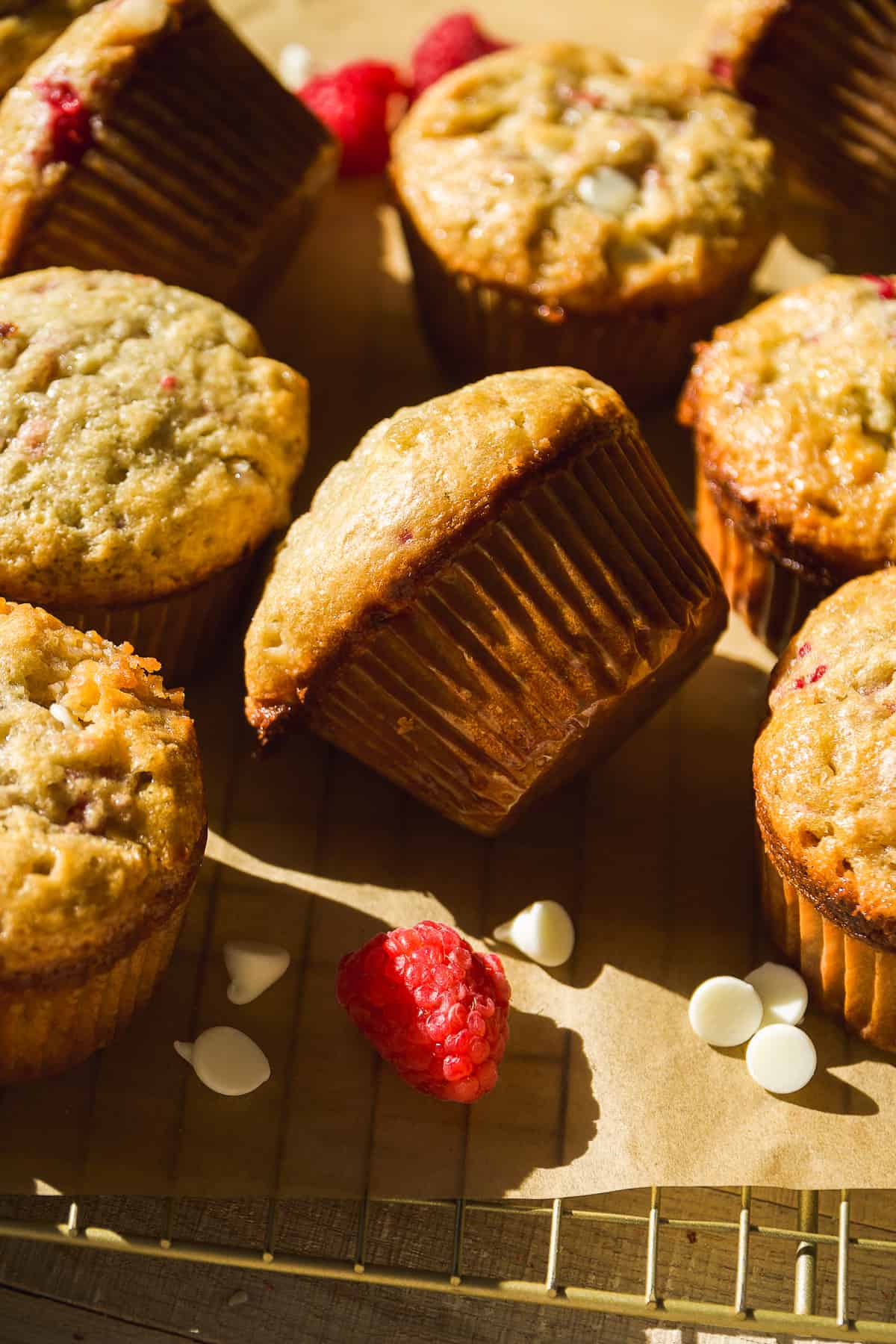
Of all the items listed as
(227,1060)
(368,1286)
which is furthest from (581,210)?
(368,1286)

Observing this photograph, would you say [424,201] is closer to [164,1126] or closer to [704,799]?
[704,799]

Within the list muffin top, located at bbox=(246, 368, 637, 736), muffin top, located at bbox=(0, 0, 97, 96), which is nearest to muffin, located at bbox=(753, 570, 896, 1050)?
muffin top, located at bbox=(246, 368, 637, 736)

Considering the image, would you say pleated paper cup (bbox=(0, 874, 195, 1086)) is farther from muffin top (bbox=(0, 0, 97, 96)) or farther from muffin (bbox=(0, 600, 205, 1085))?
muffin top (bbox=(0, 0, 97, 96))

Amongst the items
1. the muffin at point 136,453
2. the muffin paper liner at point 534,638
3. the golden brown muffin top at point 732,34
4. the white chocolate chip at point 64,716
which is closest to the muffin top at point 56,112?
A: the muffin at point 136,453

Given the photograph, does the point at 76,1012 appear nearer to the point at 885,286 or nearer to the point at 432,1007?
the point at 432,1007

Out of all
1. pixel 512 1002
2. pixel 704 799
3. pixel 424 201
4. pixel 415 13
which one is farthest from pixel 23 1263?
pixel 415 13

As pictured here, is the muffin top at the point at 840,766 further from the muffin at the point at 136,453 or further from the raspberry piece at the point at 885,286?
the muffin at the point at 136,453
